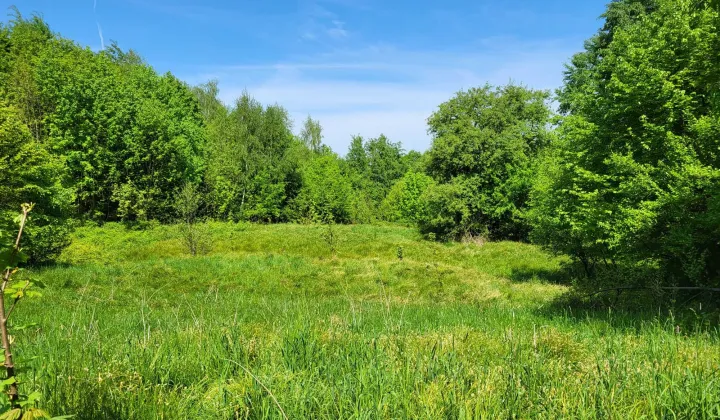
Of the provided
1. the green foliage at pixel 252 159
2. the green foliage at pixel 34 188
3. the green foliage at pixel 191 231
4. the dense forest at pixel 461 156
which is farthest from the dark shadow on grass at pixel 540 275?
the green foliage at pixel 252 159

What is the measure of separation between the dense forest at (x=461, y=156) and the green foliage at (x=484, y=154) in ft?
0.45

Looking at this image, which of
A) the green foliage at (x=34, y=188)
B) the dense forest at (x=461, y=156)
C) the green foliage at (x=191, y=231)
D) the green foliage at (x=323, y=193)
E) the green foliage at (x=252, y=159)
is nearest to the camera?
the dense forest at (x=461, y=156)

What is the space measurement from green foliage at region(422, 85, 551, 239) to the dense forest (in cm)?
14

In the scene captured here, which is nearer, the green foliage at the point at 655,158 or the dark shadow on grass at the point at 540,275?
the green foliage at the point at 655,158

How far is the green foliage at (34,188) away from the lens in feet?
56.4

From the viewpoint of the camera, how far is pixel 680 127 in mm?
11086

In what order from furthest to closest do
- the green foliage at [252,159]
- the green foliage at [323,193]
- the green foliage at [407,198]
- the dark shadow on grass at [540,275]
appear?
the green foliage at [407,198], the green foliage at [323,193], the green foliage at [252,159], the dark shadow on grass at [540,275]

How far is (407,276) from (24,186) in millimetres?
17492

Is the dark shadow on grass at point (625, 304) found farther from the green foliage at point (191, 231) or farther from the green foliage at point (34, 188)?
the green foliage at point (191, 231)

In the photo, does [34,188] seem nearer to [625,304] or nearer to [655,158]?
[625,304]

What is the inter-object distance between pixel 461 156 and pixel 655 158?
2162 centimetres

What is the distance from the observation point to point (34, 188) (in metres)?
17.9

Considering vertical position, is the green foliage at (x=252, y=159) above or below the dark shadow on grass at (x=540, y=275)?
above

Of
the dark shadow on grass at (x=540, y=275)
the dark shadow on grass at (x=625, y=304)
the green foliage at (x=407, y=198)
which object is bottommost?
the dark shadow on grass at (x=540, y=275)
